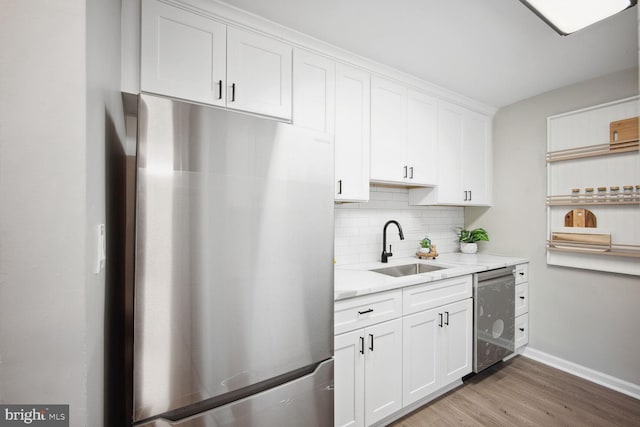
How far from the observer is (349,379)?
155 centimetres

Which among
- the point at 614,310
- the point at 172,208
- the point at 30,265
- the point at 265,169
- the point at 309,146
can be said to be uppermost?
the point at 309,146

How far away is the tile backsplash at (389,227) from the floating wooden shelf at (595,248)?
0.88m

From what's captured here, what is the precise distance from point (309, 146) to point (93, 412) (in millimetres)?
1072

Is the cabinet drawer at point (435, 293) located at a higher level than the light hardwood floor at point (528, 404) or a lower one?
higher

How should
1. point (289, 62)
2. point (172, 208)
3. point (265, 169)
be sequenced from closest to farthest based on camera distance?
point (172, 208) < point (265, 169) < point (289, 62)

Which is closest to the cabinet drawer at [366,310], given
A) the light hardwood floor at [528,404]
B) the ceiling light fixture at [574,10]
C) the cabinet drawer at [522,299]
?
the light hardwood floor at [528,404]

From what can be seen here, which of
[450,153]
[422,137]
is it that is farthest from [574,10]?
[450,153]

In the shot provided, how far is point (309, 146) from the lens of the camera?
1224 mm

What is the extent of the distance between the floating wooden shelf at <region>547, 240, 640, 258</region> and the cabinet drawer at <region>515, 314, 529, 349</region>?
70cm

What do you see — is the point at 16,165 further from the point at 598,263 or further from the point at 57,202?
the point at 598,263

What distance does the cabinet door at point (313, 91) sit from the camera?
5.87 feet

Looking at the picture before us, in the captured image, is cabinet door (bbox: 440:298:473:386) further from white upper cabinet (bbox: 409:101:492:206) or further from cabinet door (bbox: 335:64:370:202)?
cabinet door (bbox: 335:64:370:202)

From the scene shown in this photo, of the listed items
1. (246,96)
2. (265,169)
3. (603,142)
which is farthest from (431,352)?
(603,142)

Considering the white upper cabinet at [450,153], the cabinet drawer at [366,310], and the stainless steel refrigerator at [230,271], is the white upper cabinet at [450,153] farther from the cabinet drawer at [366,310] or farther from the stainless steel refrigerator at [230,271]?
the stainless steel refrigerator at [230,271]
